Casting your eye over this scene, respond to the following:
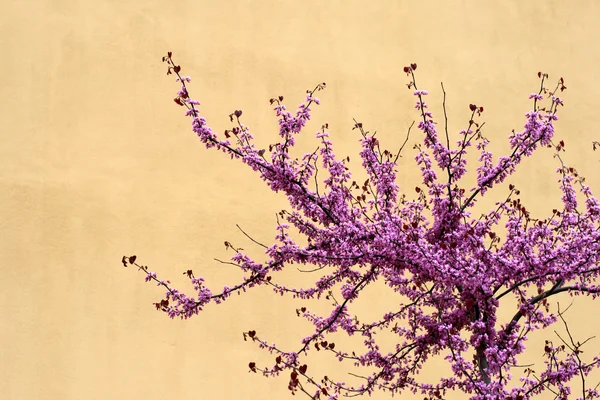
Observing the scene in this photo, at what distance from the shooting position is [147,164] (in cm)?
508

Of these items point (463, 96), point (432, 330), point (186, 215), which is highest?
point (463, 96)

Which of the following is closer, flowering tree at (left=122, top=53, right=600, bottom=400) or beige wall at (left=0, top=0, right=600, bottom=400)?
flowering tree at (left=122, top=53, right=600, bottom=400)

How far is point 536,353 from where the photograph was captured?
5.71m

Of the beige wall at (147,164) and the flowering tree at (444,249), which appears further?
the beige wall at (147,164)

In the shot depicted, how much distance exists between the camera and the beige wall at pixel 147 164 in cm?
470

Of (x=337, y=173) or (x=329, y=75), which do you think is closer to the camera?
(x=337, y=173)

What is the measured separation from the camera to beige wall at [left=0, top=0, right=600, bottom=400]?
4695 mm

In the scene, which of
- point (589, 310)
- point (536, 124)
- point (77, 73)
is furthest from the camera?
point (589, 310)

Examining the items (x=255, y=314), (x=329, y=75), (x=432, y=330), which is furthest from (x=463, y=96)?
(x=432, y=330)

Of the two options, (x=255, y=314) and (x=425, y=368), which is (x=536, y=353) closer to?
(x=425, y=368)

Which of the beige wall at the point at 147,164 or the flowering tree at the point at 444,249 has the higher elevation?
the beige wall at the point at 147,164

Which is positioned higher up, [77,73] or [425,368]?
[77,73]

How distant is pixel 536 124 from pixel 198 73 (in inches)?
109

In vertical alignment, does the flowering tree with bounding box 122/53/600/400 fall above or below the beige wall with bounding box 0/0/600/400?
below
